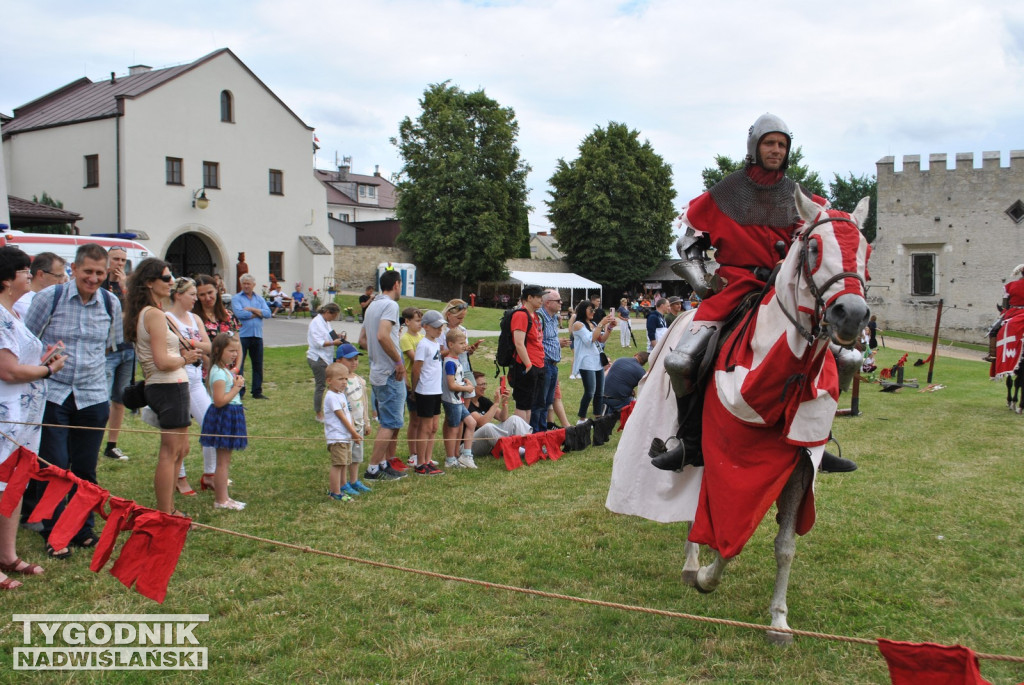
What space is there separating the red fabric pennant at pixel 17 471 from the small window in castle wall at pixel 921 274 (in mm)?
37968

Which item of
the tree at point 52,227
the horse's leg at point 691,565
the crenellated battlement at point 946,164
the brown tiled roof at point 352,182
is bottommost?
the horse's leg at point 691,565

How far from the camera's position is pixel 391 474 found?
8102 mm

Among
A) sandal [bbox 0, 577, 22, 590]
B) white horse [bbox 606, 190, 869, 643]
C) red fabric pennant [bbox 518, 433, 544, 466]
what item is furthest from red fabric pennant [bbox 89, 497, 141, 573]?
red fabric pennant [bbox 518, 433, 544, 466]

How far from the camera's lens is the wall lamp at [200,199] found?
30719 mm

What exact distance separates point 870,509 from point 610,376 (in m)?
4.38

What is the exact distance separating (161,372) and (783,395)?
464cm

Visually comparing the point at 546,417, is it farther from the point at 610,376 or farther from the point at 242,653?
the point at 242,653

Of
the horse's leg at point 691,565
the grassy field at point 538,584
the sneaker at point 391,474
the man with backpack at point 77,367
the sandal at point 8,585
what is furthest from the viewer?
the sneaker at point 391,474

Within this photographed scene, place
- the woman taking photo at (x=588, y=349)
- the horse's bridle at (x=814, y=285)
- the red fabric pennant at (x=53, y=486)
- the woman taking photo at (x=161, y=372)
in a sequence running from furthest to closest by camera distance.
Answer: the woman taking photo at (x=588, y=349) < the woman taking photo at (x=161, y=372) < the red fabric pennant at (x=53, y=486) < the horse's bridle at (x=814, y=285)

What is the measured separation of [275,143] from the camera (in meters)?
33.4

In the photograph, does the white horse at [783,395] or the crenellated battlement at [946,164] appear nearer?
A: the white horse at [783,395]

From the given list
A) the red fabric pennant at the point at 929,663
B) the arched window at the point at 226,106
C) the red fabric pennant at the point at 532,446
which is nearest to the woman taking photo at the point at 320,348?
the red fabric pennant at the point at 532,446

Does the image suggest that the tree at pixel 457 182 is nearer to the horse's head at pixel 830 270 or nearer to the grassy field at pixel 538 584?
the grassy field at pixel 538 584

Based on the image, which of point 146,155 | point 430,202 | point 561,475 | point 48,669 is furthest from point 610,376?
point 430,202
